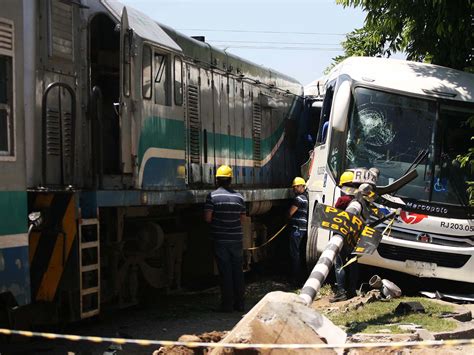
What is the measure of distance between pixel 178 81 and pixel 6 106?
3677 mm

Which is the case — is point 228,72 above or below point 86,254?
above

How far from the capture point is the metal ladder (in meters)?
6.79

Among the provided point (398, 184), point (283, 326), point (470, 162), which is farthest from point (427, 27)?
point (283, 326)

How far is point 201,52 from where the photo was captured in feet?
36.1

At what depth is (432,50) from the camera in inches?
497

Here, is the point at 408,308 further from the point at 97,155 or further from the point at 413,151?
the point at 97,155

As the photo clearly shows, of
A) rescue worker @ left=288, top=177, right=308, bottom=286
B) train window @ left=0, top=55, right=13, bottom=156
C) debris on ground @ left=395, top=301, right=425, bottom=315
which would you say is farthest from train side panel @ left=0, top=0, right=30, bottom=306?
rescue worker @ left=288, top=177, right=308, bottom=286

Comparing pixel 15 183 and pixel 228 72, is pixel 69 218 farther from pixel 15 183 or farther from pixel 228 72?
pixel 228 72

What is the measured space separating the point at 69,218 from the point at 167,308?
3.52 meters

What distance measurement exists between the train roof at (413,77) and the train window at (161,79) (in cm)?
360

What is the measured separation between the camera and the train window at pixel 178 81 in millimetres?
9156

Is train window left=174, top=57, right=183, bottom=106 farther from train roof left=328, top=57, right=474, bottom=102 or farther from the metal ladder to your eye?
train roof left=328, top=57, right=474, bottom=102

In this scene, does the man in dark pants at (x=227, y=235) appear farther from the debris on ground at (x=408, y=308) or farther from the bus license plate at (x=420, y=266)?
the bus license plate at (x=420, y=266)

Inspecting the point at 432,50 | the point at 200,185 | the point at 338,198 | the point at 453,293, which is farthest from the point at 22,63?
the point at 432,50
